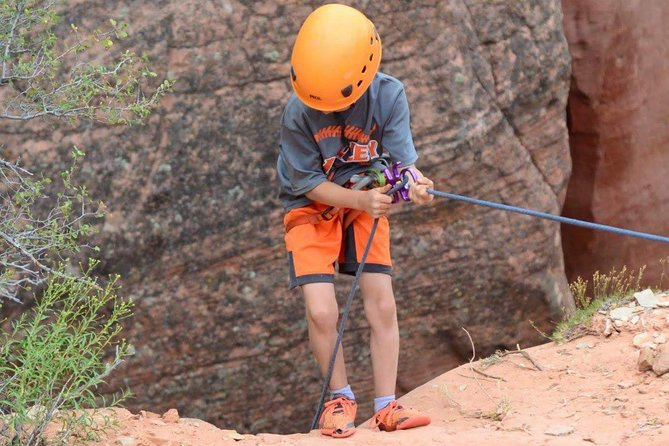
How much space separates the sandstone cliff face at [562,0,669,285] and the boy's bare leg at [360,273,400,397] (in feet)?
10.6

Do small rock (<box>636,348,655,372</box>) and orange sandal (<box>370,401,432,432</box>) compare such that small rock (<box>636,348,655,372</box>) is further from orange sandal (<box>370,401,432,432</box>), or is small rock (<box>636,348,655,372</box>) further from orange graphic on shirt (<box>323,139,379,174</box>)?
orange graphic on shirt (<box>323,139,379,174</box>)

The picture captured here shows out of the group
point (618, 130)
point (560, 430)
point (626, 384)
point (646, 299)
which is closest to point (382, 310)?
point (560, 430)

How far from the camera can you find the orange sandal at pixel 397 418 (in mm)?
4578

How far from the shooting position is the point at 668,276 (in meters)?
7.87

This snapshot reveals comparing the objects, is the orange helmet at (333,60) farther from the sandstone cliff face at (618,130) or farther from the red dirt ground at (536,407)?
the sandstone cliff face at (618,130)

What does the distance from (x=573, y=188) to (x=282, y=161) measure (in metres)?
3.35

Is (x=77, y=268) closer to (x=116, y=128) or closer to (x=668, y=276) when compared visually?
(x=116, y=128)

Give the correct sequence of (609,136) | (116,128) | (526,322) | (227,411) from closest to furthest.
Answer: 1. (116,128)
2. (227,411)
3. (526,322)
4. (609,136)

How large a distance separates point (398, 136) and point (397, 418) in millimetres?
1156

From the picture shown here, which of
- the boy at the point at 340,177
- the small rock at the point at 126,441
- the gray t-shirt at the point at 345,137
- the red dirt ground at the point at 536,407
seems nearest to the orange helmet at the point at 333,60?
the boy at the point at 340,177

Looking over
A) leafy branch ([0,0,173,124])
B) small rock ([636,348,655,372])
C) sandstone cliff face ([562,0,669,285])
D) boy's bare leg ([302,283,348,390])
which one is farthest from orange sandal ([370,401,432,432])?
sandstone cliff face ([562,0,669,285])

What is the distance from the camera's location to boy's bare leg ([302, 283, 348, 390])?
4.66 metres

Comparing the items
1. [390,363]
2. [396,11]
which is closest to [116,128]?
[396,11]

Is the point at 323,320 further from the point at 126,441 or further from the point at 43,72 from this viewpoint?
the point at 43,72
